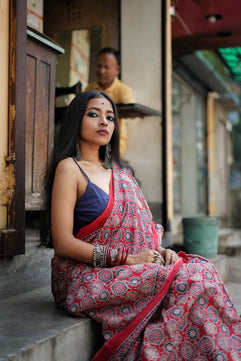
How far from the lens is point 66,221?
2.26 meters

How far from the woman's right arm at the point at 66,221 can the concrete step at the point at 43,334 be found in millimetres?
324

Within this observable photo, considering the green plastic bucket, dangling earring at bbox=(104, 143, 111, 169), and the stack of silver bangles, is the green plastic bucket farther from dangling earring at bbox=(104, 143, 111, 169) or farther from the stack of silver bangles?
the stack of silver bangles

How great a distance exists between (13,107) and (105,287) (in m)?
1.25

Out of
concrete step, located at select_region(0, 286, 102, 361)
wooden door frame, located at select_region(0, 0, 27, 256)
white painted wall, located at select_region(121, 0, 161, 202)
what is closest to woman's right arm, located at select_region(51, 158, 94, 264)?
concrete step, located at select_region(0, 286, 102, 361)

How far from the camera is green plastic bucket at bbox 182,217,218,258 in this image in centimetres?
459

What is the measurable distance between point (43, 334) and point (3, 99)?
1.43 metres

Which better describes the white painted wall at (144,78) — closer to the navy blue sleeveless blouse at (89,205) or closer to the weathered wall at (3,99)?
the weathered wall at (3,99)

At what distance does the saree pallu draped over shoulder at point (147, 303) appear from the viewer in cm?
204

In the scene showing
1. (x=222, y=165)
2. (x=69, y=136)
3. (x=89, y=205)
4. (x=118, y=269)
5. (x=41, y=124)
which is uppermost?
(x=222, y=165)

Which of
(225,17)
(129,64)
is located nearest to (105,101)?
(129,64)

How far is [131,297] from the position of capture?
2.15 m

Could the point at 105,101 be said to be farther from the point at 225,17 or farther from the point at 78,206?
the point at 225,17

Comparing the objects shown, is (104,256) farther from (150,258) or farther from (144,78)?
(144,78)

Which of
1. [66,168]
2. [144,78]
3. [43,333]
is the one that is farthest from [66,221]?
[144,78]
